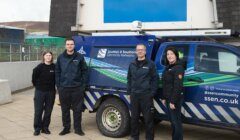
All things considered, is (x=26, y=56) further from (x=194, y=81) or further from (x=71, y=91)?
(x=194, y=81)

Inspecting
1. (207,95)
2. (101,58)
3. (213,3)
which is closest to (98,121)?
(101,58)

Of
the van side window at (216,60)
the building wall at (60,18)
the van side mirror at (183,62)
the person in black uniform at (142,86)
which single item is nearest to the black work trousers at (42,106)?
the person in black uniform at (142,86)

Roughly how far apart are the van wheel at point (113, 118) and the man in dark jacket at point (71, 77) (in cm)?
46

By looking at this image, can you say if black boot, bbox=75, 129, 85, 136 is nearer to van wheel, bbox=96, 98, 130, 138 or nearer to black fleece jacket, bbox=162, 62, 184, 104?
van wheel, bbox=96, 98, 130, 138

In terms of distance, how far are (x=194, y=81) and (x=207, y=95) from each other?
1.06ft

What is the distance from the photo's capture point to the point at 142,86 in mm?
7309

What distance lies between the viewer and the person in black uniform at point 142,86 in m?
7.27

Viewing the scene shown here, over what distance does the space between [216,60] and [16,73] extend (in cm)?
1229

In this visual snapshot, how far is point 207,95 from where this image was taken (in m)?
6.92

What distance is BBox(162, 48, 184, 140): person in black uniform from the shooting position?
22.6ft

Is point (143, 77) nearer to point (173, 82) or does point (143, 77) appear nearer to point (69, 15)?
point (173, 82)

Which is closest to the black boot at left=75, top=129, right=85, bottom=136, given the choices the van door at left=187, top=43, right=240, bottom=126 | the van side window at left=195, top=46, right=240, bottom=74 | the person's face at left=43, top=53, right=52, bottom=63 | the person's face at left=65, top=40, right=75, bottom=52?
the person's face at left=43, top=53, right=52, bottom=63

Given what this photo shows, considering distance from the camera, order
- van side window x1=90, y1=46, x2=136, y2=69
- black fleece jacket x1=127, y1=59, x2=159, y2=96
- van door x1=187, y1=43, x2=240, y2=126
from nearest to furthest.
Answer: van door x1=187, y1=43, x2=240, y2=126 < black fleece jacket x1=127, y1=59, x2=159, y2=96 < van side window x1=90, y1=46, x2=136, y2=69

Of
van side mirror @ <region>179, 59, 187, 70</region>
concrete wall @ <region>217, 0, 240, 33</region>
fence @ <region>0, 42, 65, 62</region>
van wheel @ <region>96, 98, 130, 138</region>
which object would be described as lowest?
van wheel @ <region>96, 98, 130, 138</region>
